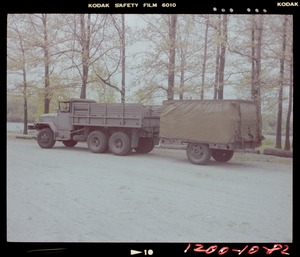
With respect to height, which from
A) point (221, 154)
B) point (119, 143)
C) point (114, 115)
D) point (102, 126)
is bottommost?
point (221, 154)

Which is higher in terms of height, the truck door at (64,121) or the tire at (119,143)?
the truck door at (64,121)

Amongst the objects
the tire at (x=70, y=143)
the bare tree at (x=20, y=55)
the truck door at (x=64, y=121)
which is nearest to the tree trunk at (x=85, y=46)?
the bare tree at (x=20, y=55)

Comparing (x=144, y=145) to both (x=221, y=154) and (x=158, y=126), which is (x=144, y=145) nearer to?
(x=158, y=126)

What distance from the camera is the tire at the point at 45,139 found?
30.6 ft

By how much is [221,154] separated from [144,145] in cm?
240

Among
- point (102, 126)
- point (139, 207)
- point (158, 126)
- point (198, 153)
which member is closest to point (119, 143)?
point (102, 126)

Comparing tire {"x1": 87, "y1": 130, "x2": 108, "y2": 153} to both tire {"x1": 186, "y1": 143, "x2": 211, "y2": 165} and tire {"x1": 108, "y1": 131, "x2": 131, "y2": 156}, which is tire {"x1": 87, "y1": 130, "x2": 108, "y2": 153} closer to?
tire {"x1": 108, "y1": 131, "x2": 131, "y2": 156}

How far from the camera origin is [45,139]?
31.0ft

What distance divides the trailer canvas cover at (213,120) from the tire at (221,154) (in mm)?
471

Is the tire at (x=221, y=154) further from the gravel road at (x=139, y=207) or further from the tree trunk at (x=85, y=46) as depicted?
the tree trunk at (x=85, y=46)

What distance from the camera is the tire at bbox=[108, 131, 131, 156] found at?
9178mm

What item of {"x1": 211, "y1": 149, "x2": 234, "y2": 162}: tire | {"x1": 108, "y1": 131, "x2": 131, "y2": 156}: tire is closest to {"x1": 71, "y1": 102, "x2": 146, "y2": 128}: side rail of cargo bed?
{"x1": 108, "y1": 131, "x2": 131, "y2": 156}: tire

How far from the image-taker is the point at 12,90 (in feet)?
11.7
